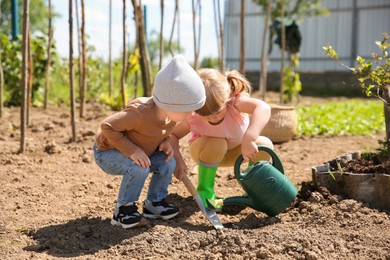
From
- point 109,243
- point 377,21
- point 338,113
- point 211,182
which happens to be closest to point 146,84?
point 338,113

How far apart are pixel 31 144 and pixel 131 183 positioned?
2162 millimetres

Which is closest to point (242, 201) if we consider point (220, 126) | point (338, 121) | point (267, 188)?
point (267, 188)

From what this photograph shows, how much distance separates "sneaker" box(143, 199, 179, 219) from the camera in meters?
2.73

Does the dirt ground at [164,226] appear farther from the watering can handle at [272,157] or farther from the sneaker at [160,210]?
the watering can handle at [272,157]

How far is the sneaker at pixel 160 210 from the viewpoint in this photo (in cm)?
273

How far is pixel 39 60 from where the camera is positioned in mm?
7008

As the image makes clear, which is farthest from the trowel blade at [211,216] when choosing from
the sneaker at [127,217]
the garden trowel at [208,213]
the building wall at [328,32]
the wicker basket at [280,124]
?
the building wall at [328,32]

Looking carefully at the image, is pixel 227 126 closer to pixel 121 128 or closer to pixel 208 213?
pixel 208 213

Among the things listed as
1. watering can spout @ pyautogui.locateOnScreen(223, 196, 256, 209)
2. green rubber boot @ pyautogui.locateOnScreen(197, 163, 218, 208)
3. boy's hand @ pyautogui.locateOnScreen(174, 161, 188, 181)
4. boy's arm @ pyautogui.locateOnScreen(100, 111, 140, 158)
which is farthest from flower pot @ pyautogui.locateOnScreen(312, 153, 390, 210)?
boy's arm @ pyautogui.locateOnScreen(100, 111, 140, 158)

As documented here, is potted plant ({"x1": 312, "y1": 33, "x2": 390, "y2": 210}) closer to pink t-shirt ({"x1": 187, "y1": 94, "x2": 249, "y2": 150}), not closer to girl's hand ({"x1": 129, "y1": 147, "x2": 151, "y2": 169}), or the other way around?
pink t-shirt ({"x1": 187, "y1": 94, "x2": 249, "y2": 150})

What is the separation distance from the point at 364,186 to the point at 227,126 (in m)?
0.73

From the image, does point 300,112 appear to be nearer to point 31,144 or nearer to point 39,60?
point 39,60

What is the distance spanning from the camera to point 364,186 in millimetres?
2781

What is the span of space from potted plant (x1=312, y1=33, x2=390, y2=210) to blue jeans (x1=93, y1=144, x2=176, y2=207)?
797mm
